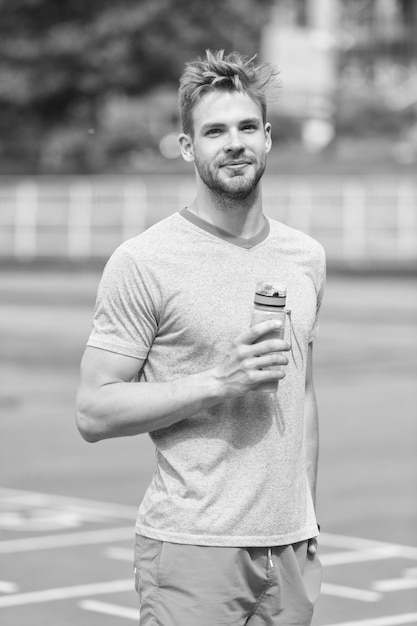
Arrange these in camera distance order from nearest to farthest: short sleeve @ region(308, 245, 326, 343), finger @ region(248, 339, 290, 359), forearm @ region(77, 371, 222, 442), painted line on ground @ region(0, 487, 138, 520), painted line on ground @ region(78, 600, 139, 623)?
1. finger @ region(248, 339, 290, 359)
2. forearm @ region(77, 371, 222, 442)
3. short sleeve @ region(308, 245, 326, 343)
4. painted line on ground @ region(78, 600, 139, 623)
5. painted line on ground @ region(0, 487, 138, 520)

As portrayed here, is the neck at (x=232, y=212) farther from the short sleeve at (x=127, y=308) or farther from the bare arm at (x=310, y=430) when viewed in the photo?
the bare arm at (x=310, y=430)

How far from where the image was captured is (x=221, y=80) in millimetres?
3885

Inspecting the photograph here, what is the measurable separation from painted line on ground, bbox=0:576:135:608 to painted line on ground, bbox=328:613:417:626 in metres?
1.22

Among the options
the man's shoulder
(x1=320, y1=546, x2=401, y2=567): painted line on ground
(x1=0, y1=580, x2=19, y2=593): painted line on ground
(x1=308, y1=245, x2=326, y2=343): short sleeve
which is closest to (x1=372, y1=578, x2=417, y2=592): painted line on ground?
(x1=320, y1=546, x2=401, y2=567): painted line on ground

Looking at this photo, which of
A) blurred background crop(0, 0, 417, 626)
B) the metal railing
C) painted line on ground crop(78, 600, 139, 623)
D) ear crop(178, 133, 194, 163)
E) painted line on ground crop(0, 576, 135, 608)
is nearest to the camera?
ear crop(178, 133, 194, 163)

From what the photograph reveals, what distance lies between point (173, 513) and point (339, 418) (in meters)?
9.93

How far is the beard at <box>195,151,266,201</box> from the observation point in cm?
387

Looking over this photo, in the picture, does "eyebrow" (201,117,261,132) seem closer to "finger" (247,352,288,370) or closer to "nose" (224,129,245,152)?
"nose" (224,129,245,152)

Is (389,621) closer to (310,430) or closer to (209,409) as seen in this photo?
(310,430)

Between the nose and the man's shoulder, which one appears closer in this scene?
the nose

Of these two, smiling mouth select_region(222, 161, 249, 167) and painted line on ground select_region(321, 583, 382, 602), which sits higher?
smiling mouth select_region(222, 161, 249, 167)

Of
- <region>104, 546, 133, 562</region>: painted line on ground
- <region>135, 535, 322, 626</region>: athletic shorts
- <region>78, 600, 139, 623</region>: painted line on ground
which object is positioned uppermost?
<region>135, 535, 322, 626</region>: athletic shorts

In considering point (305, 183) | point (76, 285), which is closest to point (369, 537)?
point (76, 285)

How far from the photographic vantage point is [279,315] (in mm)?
3588
